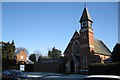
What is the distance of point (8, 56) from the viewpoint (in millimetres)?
69188

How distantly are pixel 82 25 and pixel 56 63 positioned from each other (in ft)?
40.6

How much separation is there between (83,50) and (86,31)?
4629mm

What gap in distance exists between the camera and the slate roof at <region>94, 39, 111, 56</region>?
185 feet

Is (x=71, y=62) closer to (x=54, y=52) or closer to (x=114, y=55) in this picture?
(x=114, y=55)

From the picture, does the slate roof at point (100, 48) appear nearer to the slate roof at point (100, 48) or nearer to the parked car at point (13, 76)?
the slate roof at point (100, 48)

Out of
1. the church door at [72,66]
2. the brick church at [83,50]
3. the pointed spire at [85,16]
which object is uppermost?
the pointed spire at [85,16]

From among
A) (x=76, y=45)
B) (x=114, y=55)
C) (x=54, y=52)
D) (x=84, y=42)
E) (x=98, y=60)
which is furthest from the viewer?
(x=54, y=52)

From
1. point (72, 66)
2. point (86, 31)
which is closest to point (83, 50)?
point (86, 31)

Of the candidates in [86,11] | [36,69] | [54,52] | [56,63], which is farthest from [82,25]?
[54,52]

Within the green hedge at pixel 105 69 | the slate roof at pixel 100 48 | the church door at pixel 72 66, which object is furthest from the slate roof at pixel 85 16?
the green hedge at pixel 105 69

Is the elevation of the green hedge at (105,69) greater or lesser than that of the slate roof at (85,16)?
lesser

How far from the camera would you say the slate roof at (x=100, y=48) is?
56.3 metres

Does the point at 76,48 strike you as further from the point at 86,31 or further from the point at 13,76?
the point at 13,76

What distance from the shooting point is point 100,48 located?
59312 millimetres
